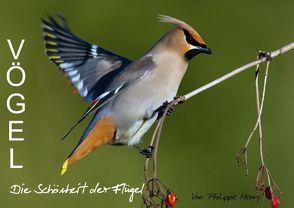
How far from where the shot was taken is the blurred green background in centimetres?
569

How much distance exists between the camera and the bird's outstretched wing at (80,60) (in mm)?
4516

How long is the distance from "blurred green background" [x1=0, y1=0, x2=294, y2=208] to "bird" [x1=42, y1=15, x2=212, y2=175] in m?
1.20

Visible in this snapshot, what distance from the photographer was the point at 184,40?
4234 millimetres

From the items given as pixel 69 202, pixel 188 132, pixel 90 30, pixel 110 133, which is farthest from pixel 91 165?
pixel 110 133

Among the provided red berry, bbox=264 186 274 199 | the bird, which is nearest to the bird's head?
the bird

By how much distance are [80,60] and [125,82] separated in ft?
1.46

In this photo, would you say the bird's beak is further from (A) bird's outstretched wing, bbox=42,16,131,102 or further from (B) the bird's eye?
(A) bird's outstretched wing, bbox=42,16,131,102

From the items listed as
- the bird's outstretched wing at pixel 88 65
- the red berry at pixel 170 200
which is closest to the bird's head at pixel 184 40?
the bird's outstretched wing at pixel 88 65

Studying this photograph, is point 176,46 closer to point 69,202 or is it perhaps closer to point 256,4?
point 69,202

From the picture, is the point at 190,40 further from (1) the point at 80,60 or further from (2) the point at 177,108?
(2) the point at 177,108

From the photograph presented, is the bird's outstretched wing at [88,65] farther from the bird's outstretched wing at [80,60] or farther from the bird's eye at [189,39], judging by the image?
the bird's eye at [189,39]

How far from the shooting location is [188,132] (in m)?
6.03

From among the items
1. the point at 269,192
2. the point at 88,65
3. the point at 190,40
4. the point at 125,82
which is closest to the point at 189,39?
the point at 190,40

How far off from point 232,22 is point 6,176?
2080 millimetres
